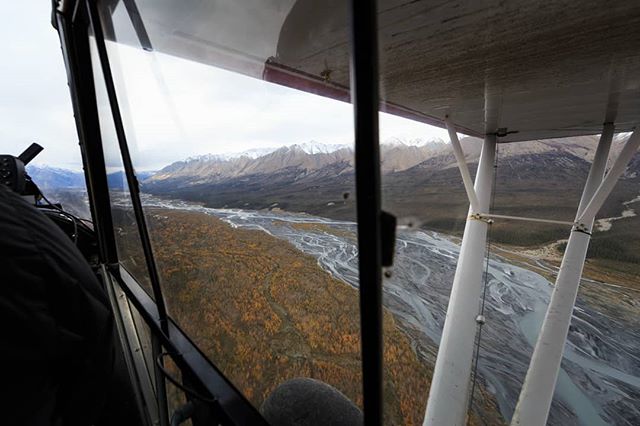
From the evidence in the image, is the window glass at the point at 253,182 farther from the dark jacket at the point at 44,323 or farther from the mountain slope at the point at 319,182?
the dark jacket at the point at 44,323

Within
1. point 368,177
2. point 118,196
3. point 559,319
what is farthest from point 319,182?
point 559,319

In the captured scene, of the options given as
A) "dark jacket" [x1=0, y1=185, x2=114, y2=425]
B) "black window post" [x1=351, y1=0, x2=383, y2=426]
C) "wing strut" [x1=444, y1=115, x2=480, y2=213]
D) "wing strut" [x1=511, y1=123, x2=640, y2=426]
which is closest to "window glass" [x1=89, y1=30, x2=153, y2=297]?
"dark jacket" [x1=0, y1=185, x2=114, y2=425]

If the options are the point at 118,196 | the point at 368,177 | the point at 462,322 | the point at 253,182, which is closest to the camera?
the point at 368,177

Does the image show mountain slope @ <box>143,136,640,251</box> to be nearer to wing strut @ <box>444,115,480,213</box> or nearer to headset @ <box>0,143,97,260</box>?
wing strut @ <box>444,115,480,213</box>

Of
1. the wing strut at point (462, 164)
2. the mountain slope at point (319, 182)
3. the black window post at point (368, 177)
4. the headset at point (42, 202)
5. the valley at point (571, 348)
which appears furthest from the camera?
the valley at point (571, 348)

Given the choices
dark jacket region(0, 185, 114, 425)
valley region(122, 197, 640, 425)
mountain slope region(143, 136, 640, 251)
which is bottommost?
valley region(122, 197, 640, 425)

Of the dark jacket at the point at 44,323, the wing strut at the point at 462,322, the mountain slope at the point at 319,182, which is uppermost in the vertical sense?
the mountain slope at the point at 319,182

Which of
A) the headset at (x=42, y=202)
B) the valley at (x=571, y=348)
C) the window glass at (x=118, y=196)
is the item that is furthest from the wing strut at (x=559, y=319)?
the headset at (x=42, y=202)

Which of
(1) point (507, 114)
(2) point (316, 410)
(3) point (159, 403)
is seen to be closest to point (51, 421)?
(2) point (316, 410)

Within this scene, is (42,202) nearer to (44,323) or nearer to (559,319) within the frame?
(44,323)
